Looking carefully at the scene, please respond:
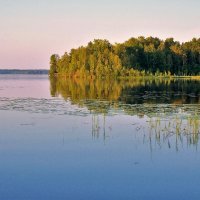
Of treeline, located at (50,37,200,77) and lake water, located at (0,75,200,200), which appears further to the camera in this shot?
treeline, located at (50,37,200,77)

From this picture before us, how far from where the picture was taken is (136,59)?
10569 cm

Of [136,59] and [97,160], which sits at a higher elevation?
[136,59]

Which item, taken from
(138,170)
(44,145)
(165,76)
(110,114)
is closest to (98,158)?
(138,170)

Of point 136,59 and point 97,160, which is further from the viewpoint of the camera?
point 136,59

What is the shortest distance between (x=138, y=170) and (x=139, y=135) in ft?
16.4

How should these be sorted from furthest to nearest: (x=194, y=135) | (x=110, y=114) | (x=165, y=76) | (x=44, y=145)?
(x=165, y=76) < (x=110, y=114) < (x=194, y=135) < (x=44, y=145)

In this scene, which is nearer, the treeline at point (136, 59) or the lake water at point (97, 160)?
the lake water at point (97, 160)

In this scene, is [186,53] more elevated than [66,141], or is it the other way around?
[186,53]

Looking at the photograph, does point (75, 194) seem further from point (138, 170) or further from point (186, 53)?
point (186, 53)

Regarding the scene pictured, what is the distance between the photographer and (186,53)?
115562mm

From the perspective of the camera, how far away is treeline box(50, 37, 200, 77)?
10244 cm

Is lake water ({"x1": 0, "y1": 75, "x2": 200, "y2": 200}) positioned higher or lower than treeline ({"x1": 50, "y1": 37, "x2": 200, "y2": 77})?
lower

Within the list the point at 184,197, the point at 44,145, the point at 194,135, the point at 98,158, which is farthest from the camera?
the point at 194,135

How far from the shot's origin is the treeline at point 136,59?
102 m
